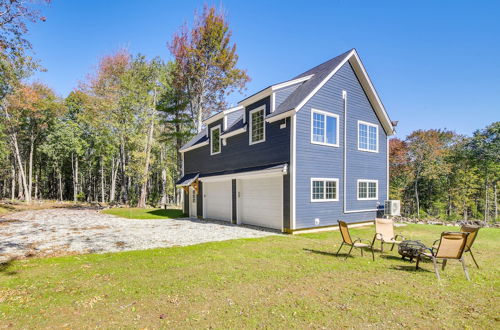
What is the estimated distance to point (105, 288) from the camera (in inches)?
199

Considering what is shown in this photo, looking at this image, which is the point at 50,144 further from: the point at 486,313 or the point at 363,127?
the point at 486,313

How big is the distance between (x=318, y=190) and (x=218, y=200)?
740 cm

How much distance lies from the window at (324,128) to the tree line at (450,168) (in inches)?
753

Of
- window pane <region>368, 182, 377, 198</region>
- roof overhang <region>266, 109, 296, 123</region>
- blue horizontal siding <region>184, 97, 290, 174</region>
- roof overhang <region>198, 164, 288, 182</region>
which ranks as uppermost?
roof overhang <region>266, 109, 296, 123</region>

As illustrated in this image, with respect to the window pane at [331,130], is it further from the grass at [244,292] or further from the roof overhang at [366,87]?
the grass at [244,292]

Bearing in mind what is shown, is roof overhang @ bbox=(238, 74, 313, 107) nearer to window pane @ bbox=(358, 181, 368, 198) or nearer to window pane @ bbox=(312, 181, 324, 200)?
window pane @ bbox=(312, 181, 324, 200)

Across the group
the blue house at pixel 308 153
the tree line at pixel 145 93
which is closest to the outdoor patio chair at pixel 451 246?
the blue house at pixel 308 153

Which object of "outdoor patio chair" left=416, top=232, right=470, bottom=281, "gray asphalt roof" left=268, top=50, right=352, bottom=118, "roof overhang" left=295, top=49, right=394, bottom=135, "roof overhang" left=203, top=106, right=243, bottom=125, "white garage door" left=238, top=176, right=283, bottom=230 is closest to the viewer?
"outdoor patio chair" left=416, top=232, right=470, bottom=281

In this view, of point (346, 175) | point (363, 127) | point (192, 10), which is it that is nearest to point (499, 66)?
point (363, 127)

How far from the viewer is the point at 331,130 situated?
13516mm

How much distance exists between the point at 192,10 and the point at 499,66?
24.1 meters

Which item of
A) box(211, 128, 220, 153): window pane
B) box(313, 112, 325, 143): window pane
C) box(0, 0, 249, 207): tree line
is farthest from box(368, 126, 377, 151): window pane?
box(0, 0, 249, 207): tree line

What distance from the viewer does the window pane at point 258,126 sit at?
14.0 meters

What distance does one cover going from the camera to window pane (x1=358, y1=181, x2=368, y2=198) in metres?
14.6
